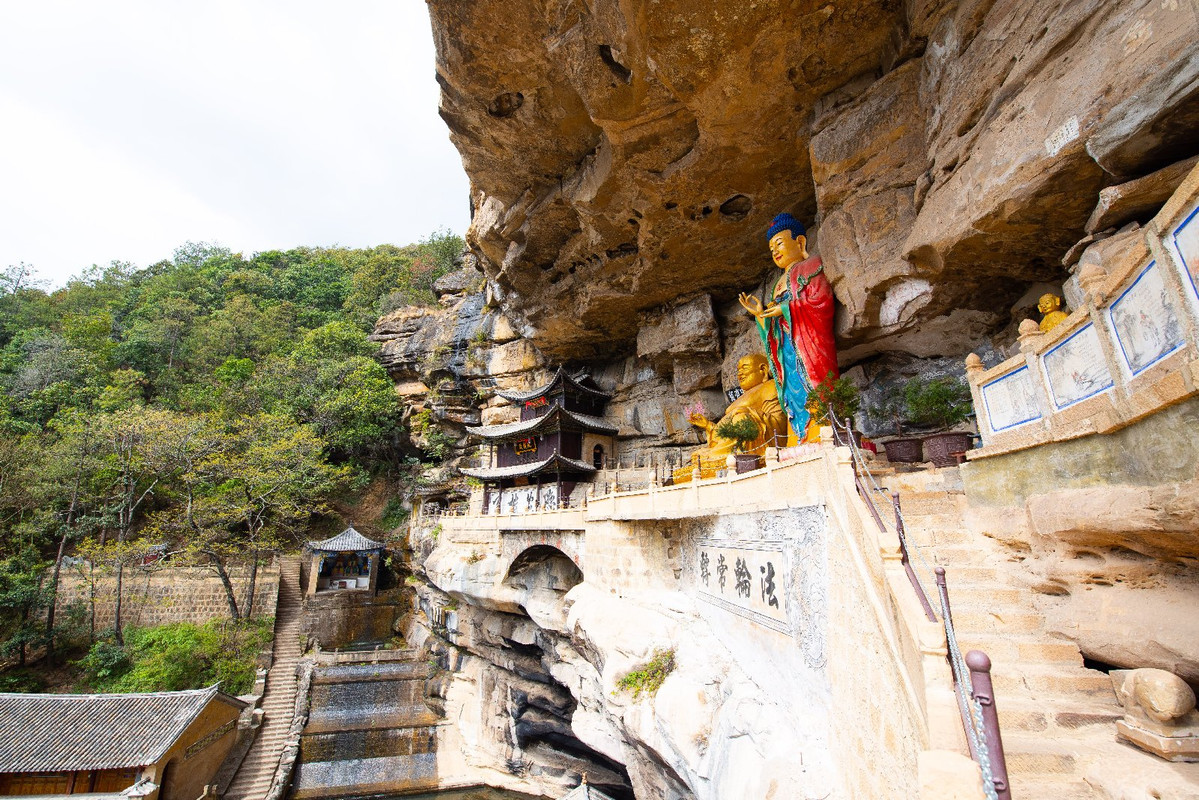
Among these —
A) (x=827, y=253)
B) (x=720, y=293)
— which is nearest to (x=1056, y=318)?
(x=827, y=253)

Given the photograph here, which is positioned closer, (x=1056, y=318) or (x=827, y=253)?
(x=1056, y=318)

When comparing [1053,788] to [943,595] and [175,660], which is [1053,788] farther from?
[175,660]

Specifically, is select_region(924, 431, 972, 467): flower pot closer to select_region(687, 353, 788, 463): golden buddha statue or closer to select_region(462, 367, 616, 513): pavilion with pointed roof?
select_region(687, 353, 788, 463): golden buddha statue

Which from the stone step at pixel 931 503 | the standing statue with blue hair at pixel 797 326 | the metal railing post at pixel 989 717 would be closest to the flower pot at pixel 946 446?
the stone step at pixel 931 503

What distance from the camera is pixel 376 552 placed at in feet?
80.6

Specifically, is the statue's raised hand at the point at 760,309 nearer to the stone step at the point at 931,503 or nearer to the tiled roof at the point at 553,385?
the stone step at the point at 931,503

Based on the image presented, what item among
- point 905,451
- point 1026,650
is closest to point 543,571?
point 905,451

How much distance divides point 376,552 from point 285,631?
4.65m

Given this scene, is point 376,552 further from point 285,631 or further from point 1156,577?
point 1156,577

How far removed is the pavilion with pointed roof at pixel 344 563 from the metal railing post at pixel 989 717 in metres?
25.5

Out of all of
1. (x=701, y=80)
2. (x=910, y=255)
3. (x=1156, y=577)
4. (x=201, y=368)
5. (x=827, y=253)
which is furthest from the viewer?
(x=201, y=368)

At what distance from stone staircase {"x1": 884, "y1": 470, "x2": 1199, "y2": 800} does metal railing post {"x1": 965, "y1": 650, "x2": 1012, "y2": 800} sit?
1.18 meters

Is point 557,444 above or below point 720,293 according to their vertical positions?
below

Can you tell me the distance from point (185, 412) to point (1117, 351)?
3607 cm
